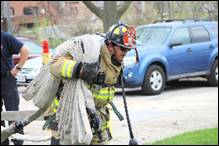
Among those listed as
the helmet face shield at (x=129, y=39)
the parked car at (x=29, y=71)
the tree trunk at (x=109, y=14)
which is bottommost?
the parked car at (x=29, y=71)

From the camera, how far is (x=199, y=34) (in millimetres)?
15195

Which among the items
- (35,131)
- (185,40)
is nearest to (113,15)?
(185,40)

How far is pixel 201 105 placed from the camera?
38.2 ft

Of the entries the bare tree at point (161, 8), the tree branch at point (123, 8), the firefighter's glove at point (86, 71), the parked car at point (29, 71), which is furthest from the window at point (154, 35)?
the bare tree at point (161, 8)

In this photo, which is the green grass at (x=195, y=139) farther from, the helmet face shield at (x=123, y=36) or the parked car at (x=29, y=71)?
the helmet face shield at (x=123, y=36)

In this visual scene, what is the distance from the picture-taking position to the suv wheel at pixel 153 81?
1356 cm

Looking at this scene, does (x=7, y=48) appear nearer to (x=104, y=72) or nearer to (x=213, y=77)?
(x=104, y=72)

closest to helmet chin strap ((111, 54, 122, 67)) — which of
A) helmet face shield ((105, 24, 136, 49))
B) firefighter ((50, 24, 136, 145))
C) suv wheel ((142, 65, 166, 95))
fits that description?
firefighter ((50, 24, 136, 145))

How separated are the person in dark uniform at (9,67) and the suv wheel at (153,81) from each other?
6.37 metres

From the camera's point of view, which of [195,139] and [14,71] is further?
[195,139]

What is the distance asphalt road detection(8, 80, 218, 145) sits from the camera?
8516mm

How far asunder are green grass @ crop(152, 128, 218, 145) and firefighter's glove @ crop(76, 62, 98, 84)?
4413mm

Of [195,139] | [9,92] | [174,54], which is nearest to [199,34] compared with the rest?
[174,54]

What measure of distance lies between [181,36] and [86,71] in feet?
37.1
